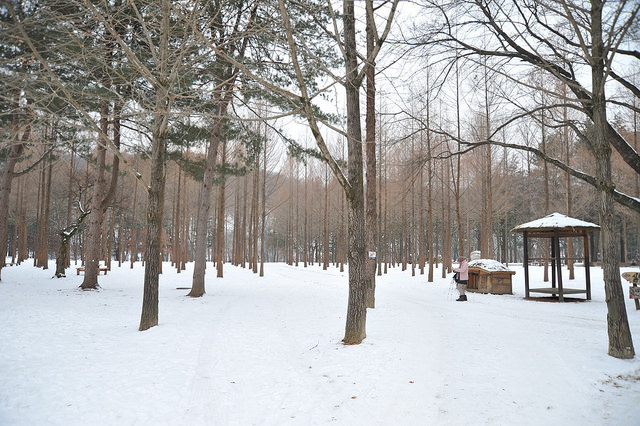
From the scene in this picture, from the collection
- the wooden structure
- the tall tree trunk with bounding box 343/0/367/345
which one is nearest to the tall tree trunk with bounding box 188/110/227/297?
the tall tree trunk with bounding box 343/0/367/345

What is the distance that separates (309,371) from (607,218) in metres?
4.54

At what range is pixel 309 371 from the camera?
4.48m

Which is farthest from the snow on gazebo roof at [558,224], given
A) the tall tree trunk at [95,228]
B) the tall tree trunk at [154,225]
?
the tall tree trunk at [95,228]

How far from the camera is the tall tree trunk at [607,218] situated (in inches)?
195

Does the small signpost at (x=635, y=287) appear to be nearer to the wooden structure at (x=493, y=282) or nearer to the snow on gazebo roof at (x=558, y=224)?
the snow on gazebo roof at (x=558, y=224)

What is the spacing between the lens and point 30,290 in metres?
11.7

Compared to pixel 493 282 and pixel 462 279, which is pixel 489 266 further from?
pixel 462 279

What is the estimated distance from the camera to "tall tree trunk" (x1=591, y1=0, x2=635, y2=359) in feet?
16.2

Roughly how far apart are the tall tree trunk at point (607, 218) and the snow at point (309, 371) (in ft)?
1.06

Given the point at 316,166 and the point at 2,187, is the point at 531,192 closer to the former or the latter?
the point at 316,166

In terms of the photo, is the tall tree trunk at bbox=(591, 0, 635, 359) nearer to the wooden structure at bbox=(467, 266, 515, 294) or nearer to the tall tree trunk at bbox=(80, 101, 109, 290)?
the wooden structure at bbox=(467, 266, 515, 294)

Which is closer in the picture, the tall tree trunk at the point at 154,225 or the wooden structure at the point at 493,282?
the tall tree trunk at the point at 154,225

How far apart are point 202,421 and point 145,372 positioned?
1.57 m

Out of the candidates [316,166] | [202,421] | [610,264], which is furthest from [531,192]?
[202,421]
